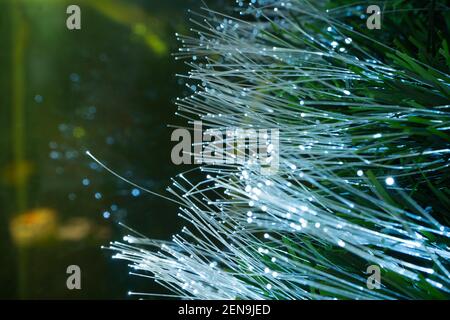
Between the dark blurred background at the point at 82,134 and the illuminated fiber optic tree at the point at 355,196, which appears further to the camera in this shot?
the dark blurred background at the point at 82,134

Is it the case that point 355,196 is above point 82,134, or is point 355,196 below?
below

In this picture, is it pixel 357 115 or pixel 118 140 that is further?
pixel 118 140

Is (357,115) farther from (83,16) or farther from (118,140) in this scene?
(83,16)

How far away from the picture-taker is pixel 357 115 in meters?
0.49

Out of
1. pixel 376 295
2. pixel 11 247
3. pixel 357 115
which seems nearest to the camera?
pixel 376 295

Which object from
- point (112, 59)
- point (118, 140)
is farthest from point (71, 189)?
point (112, 59)

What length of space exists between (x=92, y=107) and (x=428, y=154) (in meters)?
0.69

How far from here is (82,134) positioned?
975 mm

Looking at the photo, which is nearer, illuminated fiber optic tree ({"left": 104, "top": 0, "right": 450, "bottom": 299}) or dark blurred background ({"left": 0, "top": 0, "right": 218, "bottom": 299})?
illuminated fiber optic tree ({"left": 104, "top": 0, "right": 450, "bottom": 299})

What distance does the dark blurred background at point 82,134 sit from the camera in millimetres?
932

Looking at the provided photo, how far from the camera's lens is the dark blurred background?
0.93 meters

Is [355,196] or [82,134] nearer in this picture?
[355,196]
